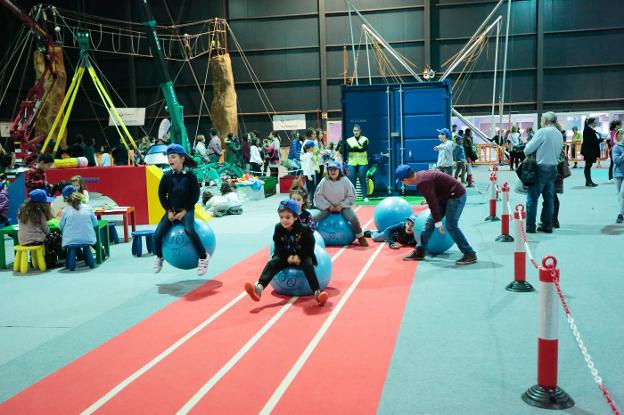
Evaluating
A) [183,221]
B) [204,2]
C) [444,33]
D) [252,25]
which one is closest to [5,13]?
[204,2]

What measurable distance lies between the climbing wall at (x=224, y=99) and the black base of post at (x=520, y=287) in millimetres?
23501

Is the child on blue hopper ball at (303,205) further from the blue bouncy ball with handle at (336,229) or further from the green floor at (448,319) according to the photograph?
the blue bouncy ball with handle at (336,229)

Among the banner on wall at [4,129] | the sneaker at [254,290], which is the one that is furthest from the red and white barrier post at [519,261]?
the banner on wall at [4,129]

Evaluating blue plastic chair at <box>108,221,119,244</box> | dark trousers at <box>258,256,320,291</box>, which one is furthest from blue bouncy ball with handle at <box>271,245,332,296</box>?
blue plastic chair at <box>108,221,119,244</box>

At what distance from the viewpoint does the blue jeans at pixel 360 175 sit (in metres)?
15.6

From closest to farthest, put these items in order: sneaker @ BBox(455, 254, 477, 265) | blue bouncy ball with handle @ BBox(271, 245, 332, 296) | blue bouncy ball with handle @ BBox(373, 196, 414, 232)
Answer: blue bouncy ball with handle @ BBox(271, 245, 332, 296), sneaker @ BBox(455, 254, 477, 265), blue bouncy ball with handle @ BBox(373, 196, 414, 232)

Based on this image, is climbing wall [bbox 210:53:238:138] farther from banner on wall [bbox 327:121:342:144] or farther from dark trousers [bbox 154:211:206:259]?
dark trousers [bbox 154:211:206:259]

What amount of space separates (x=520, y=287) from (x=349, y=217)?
3719 millimetres

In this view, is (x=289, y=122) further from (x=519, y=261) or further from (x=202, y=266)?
(x=519, y=261)

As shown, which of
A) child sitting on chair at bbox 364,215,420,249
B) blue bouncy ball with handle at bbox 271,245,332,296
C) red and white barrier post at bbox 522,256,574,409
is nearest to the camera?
red and white barrier post at bbox 522,256,574,409

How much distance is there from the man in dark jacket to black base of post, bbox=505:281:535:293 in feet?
4.60

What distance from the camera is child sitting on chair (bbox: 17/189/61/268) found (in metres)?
8.99

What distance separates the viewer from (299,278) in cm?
681

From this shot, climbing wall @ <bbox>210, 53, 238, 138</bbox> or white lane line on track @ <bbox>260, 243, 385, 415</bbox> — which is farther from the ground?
climbing wall @ <bbox>210, 53, 238, 138</bbox>
